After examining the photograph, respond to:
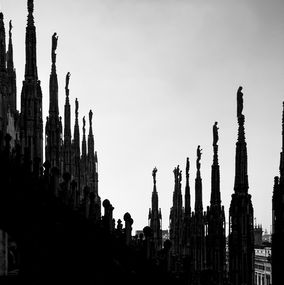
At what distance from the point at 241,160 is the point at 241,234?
3084 millimetres

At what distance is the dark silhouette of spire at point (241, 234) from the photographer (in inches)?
793

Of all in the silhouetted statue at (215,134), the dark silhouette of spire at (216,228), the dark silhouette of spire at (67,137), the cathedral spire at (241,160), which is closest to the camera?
the cathedral spire at (241,160)

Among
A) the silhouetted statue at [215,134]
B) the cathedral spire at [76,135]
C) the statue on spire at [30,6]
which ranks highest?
the statue on spire at [30,6]

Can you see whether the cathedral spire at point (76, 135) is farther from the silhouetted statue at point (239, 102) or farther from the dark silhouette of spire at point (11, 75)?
the silhouetted statue at point (239, 102)

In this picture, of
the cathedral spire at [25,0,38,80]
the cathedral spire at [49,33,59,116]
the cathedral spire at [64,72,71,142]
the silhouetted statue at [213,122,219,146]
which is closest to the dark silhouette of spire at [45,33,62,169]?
the cathedral spire at [49,33,59,116]

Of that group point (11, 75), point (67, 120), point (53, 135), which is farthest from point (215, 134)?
point (11, 75)

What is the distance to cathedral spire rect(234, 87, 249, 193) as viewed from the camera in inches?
814

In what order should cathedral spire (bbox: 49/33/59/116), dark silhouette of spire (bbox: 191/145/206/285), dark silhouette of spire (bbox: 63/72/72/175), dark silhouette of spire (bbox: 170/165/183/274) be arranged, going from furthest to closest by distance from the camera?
dark silhouette of spire (bbox: 170/165/183/274) → dark silhouette of spire (bbox: 63/72/72/175) → dark silhouette of spire (bbox: 191/145/206/285) → cathedral spire (bbox: 49/33/59/116)

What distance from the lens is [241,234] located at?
20.2 metres

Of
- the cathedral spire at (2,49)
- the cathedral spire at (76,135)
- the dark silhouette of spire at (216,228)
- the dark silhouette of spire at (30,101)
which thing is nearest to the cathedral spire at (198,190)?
the dark silhouette of spire at (216,228)

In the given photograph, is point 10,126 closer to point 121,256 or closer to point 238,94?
point 238,94

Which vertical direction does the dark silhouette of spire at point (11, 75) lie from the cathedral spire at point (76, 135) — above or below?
above

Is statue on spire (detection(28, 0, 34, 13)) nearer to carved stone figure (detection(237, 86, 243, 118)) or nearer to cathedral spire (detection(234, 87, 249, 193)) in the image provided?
carved stone figure (detection(237, 86, 243, 118))

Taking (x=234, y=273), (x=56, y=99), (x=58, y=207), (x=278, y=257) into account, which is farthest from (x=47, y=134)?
(x=58, y=207)
